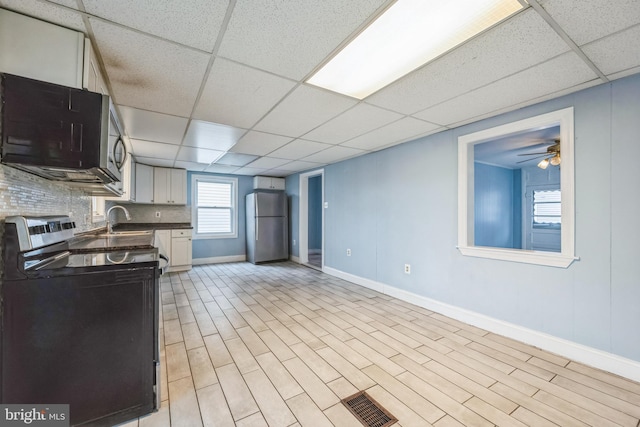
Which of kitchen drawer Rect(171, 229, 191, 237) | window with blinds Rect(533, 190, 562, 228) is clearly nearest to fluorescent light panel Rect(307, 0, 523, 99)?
kitchen drawer Rect(171, 229, 191, 237)

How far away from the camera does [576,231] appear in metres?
2.15

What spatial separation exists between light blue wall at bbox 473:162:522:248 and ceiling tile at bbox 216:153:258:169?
454 cm

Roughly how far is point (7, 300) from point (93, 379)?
585 millimetres

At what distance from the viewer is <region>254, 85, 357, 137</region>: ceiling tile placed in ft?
7.23

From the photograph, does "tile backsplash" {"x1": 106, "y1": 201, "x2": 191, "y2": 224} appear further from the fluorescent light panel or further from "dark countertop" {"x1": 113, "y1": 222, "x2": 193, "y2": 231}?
the fluorescent light panel

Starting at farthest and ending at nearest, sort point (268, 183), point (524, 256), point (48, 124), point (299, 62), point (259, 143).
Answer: point (268, 183), point (259, 143), point (524, 256), point (299, 62), point (48, 124)

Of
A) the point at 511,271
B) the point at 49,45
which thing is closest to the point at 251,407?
the point at 49,45

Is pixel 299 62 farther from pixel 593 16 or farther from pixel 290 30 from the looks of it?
pixel 593 16

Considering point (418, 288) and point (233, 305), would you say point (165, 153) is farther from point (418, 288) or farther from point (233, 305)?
point (418, 288)

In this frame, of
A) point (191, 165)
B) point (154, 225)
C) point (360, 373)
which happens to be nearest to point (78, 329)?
point (360, 373)

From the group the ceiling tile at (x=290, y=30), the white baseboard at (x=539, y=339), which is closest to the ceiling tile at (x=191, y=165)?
the ceiling tile at (x=290, y=30)

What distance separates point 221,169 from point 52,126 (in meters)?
4.55

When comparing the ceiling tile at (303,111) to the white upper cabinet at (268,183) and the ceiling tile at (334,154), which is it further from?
the white upper cabinet at (268,183)

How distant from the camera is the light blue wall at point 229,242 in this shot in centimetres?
603
